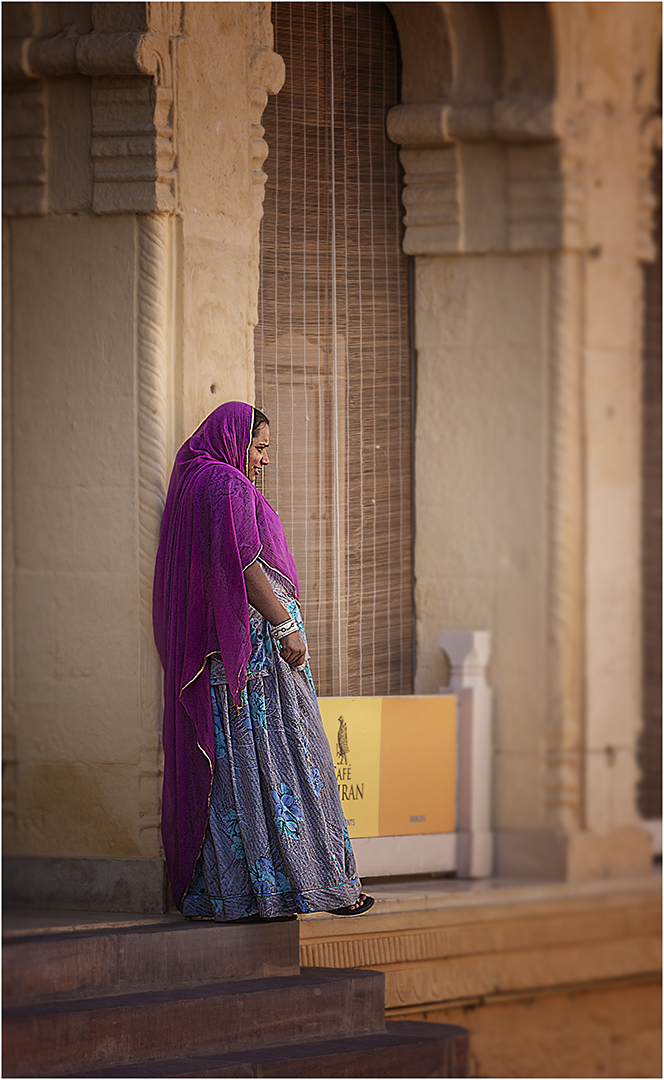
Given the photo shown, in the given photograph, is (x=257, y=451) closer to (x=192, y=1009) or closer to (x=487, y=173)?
(x=192, y=1009)

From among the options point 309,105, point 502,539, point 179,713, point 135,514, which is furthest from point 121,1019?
point 309,105

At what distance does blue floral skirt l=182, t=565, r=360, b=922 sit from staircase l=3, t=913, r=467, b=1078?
9cm

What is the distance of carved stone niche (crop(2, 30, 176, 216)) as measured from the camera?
3.39 metres

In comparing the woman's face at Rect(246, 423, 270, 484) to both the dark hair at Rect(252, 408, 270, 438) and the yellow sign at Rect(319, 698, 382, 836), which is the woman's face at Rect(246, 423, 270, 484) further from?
the yellow sign at Rect(319, 698, 382, 836)

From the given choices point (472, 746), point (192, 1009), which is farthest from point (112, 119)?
point (472, 746)

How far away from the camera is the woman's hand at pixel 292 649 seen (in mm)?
3217

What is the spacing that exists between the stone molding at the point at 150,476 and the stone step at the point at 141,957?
1.13 feet

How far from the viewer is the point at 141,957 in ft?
9.61

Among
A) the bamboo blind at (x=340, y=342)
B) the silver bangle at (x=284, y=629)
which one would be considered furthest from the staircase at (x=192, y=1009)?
the bamboo blind at (x=340, y=342)

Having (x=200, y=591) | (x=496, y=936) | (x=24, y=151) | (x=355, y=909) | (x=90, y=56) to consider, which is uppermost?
(x=90, y=56)

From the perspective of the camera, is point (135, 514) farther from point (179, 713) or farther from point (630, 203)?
point (630, 203)

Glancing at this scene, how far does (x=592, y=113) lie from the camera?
435 cm

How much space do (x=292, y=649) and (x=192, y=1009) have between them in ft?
2.68

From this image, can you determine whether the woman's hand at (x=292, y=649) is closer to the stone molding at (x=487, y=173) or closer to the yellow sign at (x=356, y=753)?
the yellow sign at (x=356, y=753)
